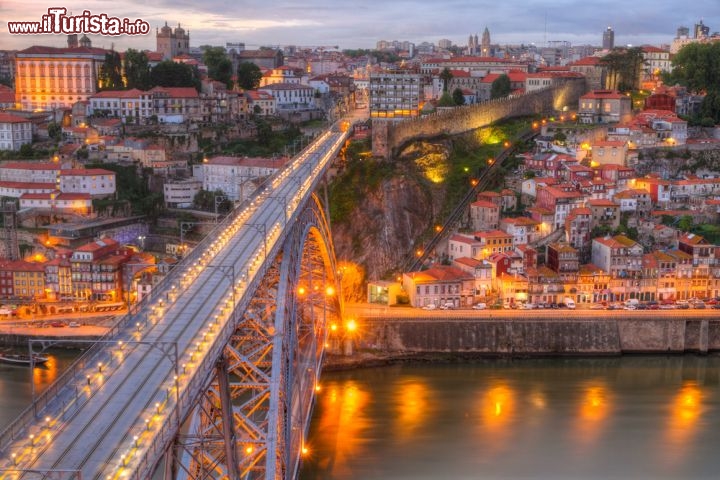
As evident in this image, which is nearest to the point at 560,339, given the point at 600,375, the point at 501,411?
the point at 600,375

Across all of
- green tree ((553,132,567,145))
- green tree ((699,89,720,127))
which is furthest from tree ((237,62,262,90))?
green tree ((699,89,720,127))

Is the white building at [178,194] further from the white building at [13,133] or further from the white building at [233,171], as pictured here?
the white building at [13,133]

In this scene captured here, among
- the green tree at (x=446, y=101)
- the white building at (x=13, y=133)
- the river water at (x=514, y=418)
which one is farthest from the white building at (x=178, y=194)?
the green tree at (x=446, y=101)

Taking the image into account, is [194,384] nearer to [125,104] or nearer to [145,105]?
[145,105]

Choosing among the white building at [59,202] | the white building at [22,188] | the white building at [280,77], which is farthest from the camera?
the white building at [280,77]

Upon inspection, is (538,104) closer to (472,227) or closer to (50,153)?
(472,227)

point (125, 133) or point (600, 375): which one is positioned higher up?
point (125, 133)
